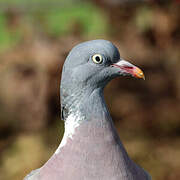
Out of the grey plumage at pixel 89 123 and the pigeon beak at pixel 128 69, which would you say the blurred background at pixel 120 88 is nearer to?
the grey plumage at pixel 89 123

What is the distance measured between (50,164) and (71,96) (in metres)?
0.43

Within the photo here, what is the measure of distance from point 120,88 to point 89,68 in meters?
4.87

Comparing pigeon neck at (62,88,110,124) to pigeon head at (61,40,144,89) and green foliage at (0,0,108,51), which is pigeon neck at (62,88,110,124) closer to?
pigeon head at (61,40,144,89)

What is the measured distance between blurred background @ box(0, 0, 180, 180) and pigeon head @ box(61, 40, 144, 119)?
3513mm

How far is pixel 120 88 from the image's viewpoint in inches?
284

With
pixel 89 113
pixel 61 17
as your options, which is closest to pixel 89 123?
pixel 89 113

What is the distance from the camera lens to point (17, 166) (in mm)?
5656

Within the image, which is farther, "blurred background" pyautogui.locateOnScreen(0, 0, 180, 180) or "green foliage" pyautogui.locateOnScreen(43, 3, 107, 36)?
"green foliage" pyautogui.locateOnScreen(43, 3, 107, 36)

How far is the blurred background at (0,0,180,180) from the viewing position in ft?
20.1

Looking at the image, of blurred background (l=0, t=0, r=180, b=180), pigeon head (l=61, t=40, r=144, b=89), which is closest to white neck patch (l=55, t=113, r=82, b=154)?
pigeon head (l=61, t=40, r=144, b=89)

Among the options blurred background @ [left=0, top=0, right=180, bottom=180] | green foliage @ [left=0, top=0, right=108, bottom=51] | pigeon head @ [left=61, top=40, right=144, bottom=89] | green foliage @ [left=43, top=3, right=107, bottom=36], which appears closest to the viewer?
pigeon head @ [left=61, top=40, right=144, bottom=89]

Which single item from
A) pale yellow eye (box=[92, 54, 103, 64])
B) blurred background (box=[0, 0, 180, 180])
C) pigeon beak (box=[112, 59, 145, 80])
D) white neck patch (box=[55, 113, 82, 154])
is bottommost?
blurred background (box=[0, 0, 180, 180])

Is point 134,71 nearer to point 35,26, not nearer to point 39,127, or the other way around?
point 39,127

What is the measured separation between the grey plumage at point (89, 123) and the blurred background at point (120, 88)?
135 inches
